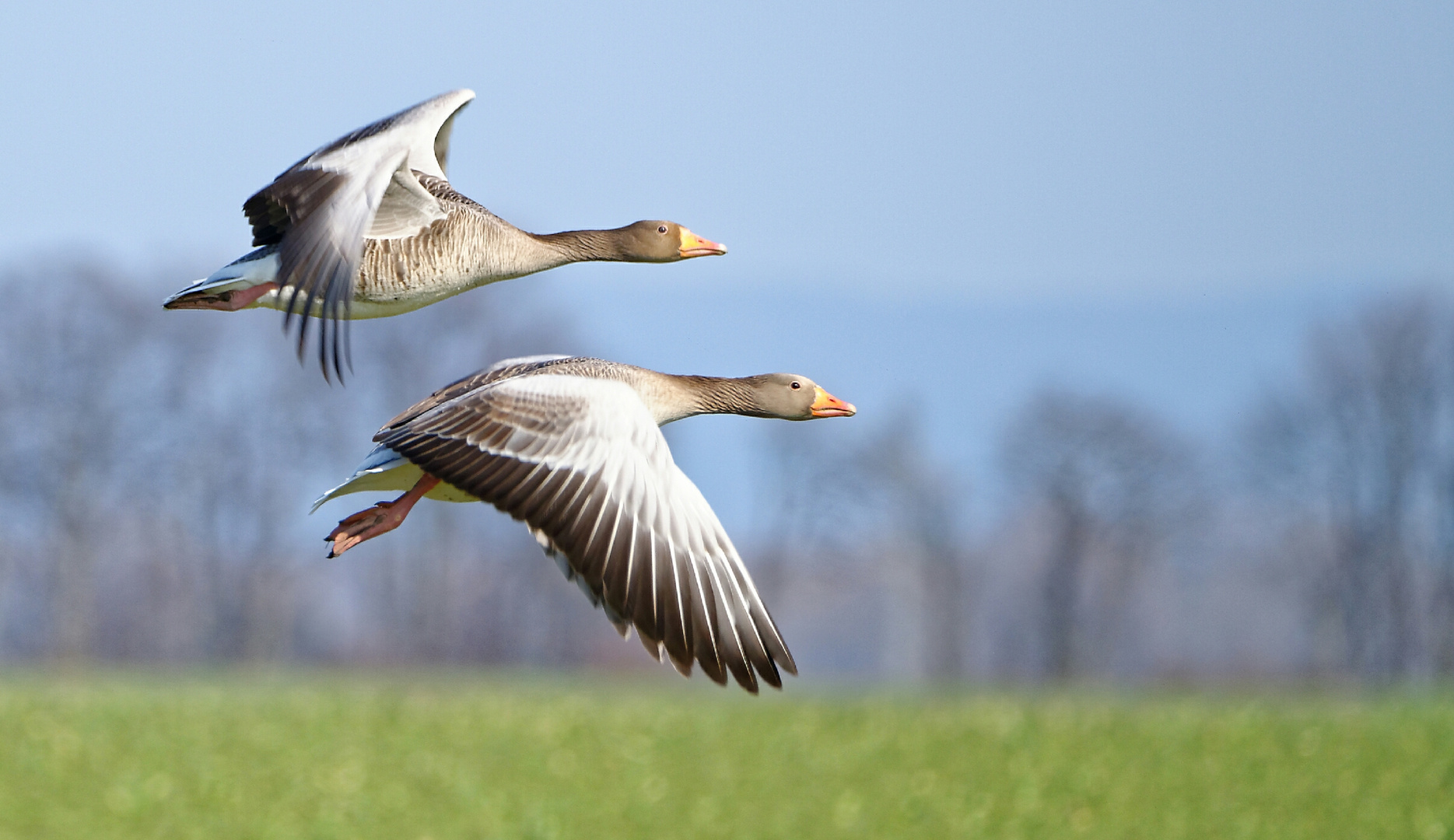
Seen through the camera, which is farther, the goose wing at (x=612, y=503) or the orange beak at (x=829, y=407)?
the orange beak at (x=829, y=407)

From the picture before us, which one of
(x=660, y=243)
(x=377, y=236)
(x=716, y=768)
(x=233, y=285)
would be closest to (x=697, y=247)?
(x=660, y=243)

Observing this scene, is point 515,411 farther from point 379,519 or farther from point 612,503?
point 379,519

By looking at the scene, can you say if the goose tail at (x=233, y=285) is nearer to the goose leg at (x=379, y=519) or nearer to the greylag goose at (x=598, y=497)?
the greylag goose at (x=598, y=497)

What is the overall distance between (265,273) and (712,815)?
23.3 metres

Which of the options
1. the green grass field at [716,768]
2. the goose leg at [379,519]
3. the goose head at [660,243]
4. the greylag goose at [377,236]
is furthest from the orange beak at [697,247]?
the green grass field at [716,768]

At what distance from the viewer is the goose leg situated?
5191mm

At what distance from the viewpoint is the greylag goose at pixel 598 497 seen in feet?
14.6

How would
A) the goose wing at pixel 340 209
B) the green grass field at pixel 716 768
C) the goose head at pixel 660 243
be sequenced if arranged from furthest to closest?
the green grass field at pixel 716 768 → the goose head at pixel 660 243 → the goose wing at pixel 340 209

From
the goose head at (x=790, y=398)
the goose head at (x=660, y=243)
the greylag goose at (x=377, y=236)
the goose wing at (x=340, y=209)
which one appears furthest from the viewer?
the goose head at (x=660, y=243)

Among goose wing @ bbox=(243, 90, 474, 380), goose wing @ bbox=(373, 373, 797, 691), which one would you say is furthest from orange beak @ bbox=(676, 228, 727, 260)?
goose wing @ bbox=(373, 373, 797, 691)

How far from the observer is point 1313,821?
26.6 metres

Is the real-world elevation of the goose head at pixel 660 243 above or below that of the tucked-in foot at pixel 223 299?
above

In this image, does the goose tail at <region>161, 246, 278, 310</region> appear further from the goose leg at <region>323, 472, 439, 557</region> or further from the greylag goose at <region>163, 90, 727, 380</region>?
the goose leg at <region>323, 472, 439, 557</region>

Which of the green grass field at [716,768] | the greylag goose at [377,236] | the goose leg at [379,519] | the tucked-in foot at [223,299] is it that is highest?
the greylag goose at [377,236]
